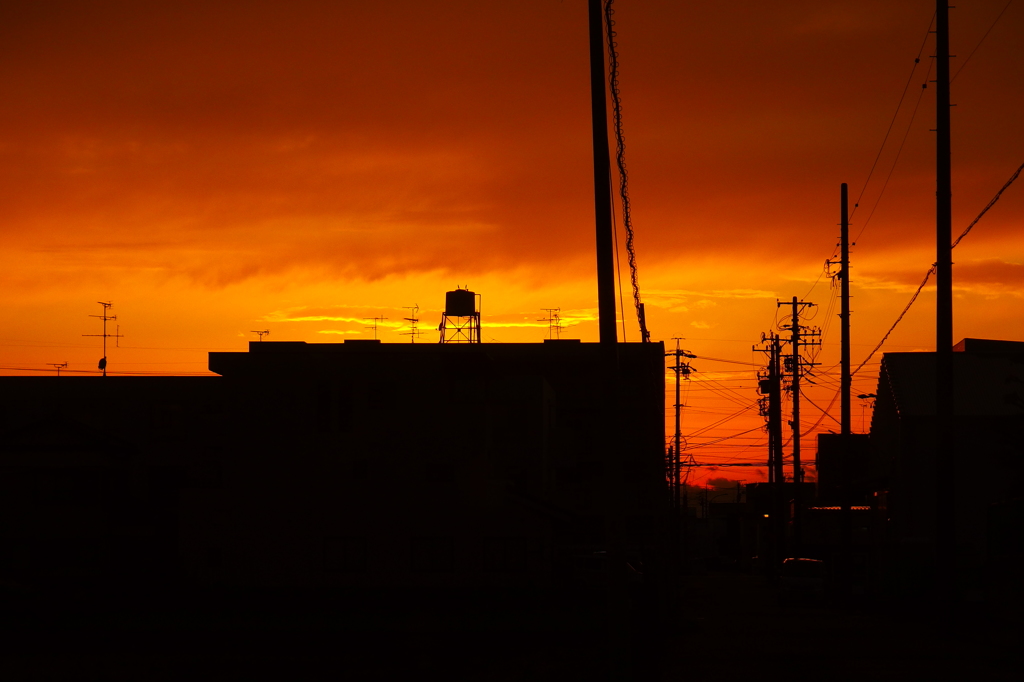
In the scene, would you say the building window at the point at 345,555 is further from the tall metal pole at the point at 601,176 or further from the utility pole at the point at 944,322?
the tall metal pole at the point at 601,176

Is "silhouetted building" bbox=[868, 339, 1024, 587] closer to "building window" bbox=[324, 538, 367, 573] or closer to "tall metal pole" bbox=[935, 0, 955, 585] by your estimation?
"tall metal pole" bbox=[935, 0, 955, 585]

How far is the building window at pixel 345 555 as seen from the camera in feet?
134

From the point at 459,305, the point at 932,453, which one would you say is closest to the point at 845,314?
the point at 932,453

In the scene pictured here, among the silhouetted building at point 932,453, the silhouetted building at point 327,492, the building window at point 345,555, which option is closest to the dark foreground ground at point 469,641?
the building window at point 345,555

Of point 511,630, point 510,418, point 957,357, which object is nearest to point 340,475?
point 510,418

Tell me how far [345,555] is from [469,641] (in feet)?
55.0

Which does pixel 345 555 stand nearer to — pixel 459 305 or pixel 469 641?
pixel 469 641

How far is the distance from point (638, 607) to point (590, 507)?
31.6 meters

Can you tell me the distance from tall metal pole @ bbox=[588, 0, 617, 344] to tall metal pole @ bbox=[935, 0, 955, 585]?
11870 mm

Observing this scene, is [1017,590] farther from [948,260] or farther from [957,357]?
[957,357]

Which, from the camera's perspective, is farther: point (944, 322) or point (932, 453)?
point (932, 453)

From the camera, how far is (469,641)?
25359 mm

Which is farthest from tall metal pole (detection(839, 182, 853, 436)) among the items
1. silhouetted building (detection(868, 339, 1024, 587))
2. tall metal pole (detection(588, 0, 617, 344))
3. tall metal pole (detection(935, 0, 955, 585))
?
tall metal pole (detection(588, 0, 617, 344))

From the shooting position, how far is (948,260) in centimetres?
2408
